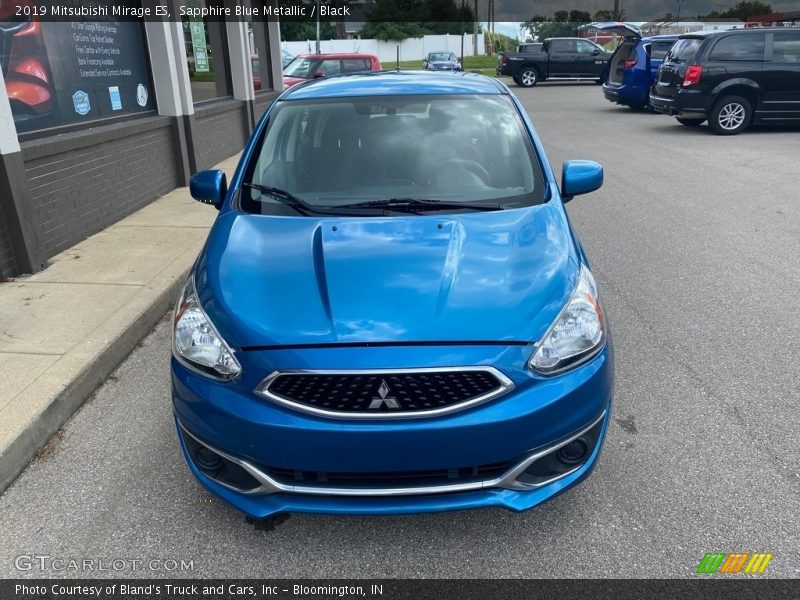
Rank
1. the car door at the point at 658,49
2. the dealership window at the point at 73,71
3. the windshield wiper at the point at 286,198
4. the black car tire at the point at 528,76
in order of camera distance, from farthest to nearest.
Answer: the black car tire at the point at 528,76 → the car door at the point at 658,49 → the dealership window at the point at 73,71 → the windshield wiper at the point at 286,198

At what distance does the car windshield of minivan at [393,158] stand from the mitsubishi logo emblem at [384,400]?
118 centimetres

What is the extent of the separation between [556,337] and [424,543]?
970 millimetres

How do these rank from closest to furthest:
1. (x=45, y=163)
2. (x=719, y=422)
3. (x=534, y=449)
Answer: (x=534, y=449)
(x=719, y=422)
(x=45, y=163)

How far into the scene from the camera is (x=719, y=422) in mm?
3242

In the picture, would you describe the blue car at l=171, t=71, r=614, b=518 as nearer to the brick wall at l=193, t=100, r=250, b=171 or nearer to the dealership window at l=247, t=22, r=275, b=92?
the brick wall at l=193, t=100, r=250, b=171

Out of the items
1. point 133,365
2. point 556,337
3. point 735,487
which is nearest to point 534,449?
point 556,337

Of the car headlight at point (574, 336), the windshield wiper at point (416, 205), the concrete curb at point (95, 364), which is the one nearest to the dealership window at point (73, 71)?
the concrete curb at point (95, 364)

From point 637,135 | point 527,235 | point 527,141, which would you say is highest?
point 527,141

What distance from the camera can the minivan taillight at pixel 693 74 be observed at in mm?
12055

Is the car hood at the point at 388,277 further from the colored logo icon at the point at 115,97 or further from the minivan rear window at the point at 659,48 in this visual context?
the minivan rear window at the point at 659,48

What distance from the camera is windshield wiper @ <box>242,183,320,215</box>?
3143 mm

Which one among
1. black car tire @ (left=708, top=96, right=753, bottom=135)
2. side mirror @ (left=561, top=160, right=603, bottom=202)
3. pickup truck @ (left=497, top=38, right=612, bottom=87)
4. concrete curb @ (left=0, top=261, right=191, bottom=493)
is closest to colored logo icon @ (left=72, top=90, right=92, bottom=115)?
concrete curb @ (left=0, top=261, right=191, bottom=493)

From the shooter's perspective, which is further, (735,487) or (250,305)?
(735,487)

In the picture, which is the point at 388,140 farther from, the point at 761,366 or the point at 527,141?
the point at 761,366
